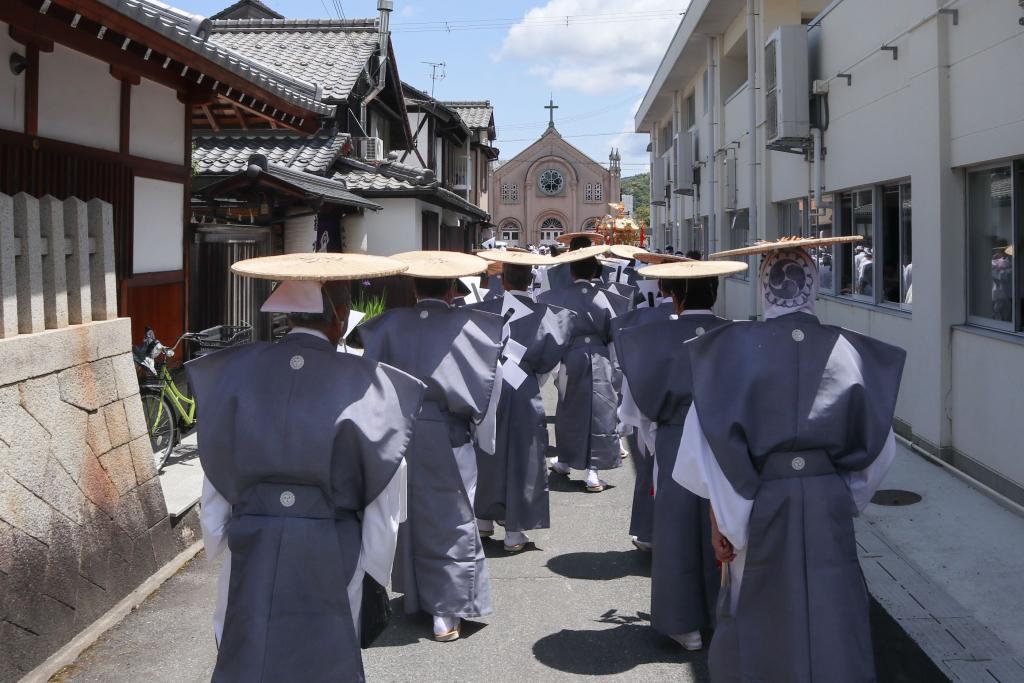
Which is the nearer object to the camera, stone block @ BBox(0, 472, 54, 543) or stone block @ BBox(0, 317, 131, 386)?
stone block @ BBox(0, 472, 54, 543)

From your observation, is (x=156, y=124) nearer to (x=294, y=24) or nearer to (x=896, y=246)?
(x=896, y=246)

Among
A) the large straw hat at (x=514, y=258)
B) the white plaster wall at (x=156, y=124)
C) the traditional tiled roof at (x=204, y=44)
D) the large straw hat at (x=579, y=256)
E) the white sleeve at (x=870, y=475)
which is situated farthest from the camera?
the large straw hat at (x=579, y=256)

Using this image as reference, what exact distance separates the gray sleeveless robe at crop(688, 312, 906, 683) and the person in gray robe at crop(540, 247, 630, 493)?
4.58 meters

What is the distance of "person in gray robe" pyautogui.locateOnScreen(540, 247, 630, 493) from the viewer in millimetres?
8359

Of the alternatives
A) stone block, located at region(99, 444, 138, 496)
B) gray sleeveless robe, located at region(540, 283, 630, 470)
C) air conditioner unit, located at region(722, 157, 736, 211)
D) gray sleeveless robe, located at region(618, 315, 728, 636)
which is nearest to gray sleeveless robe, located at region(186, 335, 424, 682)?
gray sleeveless robe, located at region(618, 315, 728, 636)

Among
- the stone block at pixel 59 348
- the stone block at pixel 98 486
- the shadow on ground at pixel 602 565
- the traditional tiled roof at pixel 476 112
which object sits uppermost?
the traditional tiled roof at pixel 476 112

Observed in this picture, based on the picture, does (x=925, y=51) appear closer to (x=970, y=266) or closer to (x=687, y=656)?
(x=970, y=266)

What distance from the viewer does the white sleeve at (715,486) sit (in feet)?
11.9

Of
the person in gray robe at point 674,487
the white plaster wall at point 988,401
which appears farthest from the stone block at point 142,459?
the white plaster wall at point 988,401

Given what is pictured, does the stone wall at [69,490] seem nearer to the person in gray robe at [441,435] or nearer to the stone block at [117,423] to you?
the stone block at [117,423]

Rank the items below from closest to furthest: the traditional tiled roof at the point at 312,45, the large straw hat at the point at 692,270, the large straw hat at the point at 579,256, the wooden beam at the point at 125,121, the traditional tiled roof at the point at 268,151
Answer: the large straw hat at the point at 692,270, the wooden beam at the point at 125,121, the large straw hat at the point at 579,256, the traditional tiled roof at the point at 268,151, the traditional tiled roof at the point at 312,45

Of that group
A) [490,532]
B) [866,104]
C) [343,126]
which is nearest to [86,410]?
[490,532]

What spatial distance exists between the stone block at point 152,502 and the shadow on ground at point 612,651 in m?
2.40

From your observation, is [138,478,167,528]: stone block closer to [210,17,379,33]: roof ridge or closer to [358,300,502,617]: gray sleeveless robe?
[358,300,502,617]: gray sleeveless robe
